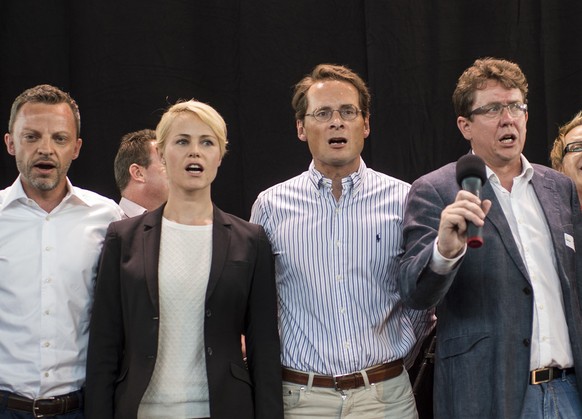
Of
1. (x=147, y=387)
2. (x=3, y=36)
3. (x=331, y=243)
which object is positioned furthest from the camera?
(x=3, y=36)

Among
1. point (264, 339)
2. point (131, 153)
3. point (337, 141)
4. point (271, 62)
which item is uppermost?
point (271, 62)

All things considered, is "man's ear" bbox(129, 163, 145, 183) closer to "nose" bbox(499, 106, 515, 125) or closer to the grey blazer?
the grey blazer

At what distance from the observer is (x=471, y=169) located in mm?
2746

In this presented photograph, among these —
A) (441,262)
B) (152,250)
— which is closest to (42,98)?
(152,250)

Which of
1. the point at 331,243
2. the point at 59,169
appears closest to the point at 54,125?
the point at 59,169

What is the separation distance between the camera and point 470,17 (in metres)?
4.55

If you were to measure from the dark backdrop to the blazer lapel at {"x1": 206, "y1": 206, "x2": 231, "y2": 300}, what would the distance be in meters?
1.35

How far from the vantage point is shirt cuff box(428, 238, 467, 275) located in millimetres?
2807

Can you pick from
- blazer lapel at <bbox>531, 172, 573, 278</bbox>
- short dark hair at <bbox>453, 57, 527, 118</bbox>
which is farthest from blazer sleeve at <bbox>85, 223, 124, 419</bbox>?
blazer lapel at <bbox>531, 172, 573, 278</bbox>

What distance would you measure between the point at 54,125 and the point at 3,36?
53.1 inches

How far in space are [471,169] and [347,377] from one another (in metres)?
0.86

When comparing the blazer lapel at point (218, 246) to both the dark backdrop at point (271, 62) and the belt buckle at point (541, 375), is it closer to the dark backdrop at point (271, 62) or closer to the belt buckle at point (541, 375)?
the belt buckle at point (541, 375)

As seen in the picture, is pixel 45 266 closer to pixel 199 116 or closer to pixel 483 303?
pixel 199 116

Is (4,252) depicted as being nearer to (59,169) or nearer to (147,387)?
(59,169)
